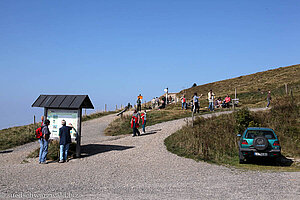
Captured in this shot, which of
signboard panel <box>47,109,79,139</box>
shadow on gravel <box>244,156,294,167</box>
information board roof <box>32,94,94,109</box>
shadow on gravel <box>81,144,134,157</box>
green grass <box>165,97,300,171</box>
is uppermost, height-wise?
information board roof <box>32,94,94,109</box>

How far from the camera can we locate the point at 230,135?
1672cm

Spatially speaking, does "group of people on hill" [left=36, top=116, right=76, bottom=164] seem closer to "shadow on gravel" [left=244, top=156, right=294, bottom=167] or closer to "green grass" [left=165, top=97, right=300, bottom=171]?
"green grass" [left=165, top=97, right=300, bottom=171]

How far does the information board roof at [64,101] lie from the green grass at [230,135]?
16.0 feet

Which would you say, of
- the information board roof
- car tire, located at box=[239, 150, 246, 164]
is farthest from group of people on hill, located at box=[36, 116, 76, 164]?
car tire, located at box=[239, 150, 246, 164]

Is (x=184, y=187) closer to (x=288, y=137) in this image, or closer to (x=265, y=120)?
(x=288, y=137)

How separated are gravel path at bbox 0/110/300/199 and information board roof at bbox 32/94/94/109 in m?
2.37

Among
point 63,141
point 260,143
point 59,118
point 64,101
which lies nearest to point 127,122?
point 59,118

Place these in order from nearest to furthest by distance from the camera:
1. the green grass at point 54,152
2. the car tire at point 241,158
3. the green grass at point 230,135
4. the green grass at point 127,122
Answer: the car tire at point 241,158 < the green grass at point 54,152 < the green grass at point 230,135 < the green grass at point 127,122

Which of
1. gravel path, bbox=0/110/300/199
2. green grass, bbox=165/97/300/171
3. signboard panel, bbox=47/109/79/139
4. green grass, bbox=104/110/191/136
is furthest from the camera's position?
green grass, bbox=104/110/191/136

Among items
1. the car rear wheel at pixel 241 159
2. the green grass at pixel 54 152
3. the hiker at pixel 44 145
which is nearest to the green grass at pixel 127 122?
the green grass at pixel 54 152

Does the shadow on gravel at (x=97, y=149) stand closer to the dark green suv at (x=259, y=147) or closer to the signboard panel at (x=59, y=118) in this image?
the signboard panel at (x=59, y=118)

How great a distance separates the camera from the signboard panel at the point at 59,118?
13602 mm

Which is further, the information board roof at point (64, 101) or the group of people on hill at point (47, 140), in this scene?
the information board roof at point (64, 101)

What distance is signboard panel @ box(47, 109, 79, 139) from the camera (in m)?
13.6
